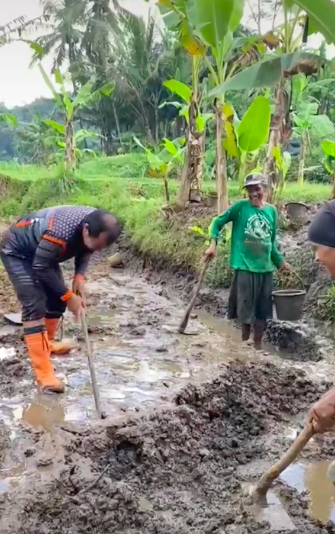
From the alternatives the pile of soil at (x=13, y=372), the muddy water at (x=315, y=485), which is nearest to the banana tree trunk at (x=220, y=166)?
the pile of soil at (x=13, y=372)

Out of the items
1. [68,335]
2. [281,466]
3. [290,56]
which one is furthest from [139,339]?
[281,466]

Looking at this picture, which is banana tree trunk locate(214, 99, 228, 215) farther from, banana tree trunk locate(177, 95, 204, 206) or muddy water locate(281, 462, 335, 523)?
muddy water locate(281, 462, 335, 523)

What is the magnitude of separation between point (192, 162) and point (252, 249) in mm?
5174

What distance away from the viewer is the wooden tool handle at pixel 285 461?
2.72 metres

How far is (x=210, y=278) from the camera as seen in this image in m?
8.65

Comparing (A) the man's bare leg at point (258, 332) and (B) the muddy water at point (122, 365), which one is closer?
(B) the muddy water at point (122, 365)

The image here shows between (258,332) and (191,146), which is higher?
(191,146)

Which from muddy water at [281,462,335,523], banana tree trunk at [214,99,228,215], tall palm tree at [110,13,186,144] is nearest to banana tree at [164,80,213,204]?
banana tree trunk at [214,99,228,215]

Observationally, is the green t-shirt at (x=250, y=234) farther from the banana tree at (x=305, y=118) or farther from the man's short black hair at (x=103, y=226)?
the banana tree at (x=305, y=118)

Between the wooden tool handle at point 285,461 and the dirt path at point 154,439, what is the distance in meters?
0.14

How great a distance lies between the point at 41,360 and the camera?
15.2 ft

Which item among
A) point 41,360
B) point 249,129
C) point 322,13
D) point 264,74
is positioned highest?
point 322,13

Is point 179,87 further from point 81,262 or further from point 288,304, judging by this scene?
point 81,262

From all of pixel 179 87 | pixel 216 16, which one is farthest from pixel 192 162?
pixel 216 16
